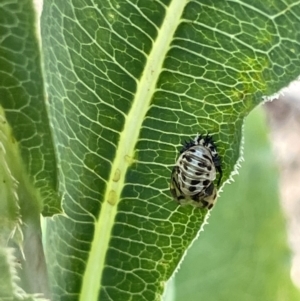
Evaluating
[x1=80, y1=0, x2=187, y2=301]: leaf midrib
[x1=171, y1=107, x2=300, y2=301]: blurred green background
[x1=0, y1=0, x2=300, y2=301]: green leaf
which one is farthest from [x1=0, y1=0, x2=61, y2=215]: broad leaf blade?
[x1=171, y1=107, x2=300, y2=301]: blurred green background

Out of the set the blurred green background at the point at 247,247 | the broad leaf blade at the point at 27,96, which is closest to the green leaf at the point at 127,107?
the broad leaf blade at the point at 27,96

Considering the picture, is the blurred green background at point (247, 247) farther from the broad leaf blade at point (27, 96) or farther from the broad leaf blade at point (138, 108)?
the broad leaf blade at point (27, 96)

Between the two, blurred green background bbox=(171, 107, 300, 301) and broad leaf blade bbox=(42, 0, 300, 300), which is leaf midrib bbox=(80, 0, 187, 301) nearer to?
broad leaf blade bbox=(42, 0, 300, 300)

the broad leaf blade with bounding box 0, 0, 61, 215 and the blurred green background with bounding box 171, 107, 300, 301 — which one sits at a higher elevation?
the blurred green background with bounding box 171, 107, 300, 301

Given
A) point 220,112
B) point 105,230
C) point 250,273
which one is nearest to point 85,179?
point 105,230

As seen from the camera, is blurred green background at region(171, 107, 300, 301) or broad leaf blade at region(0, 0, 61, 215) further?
blurred green background at region(171, 107, 300, 301)

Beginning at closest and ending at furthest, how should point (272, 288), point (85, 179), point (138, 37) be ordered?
point (138, 37), point (85, 179), point (272, 288)

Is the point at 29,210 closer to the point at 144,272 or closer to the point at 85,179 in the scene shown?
the point at 85,179

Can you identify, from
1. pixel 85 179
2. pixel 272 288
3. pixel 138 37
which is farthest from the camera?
pixel 272 288

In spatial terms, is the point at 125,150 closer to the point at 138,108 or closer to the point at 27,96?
the point at 138,108
